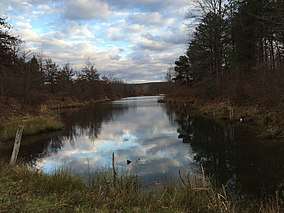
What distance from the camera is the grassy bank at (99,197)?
5.85 metres

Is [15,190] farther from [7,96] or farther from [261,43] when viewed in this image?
[261,43]

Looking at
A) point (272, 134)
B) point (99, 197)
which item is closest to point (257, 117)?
point (272, 134)

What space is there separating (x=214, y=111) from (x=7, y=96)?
19860mm

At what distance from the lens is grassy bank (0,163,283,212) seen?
5852mm

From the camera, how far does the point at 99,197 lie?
6.56 meters

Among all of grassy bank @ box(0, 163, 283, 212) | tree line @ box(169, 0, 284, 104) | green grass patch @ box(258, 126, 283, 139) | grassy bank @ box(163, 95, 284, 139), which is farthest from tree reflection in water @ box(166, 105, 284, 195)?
tree line @ box(169, 0, 284, 104)

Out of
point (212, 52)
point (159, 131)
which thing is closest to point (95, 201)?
point (159, 131)

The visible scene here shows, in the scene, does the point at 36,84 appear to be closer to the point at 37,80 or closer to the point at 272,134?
the point at 37,80

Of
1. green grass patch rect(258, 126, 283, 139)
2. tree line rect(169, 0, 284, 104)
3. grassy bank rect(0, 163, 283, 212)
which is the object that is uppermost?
tree line rect(169, 0, 284, 104)

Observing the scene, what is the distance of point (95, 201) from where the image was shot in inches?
246

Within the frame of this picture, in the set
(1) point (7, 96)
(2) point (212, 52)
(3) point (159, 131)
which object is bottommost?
(3) point (159, 131)

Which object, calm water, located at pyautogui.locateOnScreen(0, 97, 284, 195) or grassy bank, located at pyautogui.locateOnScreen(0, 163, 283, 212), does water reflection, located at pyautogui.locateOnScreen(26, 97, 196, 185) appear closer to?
calm water, located at pyautogui.locateOnScreen(0, 97, 284, 195)

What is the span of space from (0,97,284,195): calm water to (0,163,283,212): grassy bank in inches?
75.3

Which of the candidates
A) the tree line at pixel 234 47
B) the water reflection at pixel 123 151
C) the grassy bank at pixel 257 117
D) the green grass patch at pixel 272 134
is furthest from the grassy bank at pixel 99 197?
the tree line at pixel 234 47
